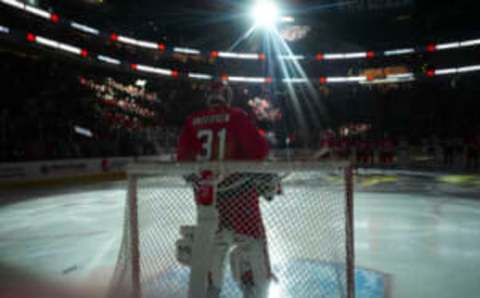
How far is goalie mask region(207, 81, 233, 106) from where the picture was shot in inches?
68.3

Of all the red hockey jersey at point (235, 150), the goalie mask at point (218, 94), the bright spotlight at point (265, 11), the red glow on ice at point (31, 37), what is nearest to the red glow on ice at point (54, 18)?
the red glow on ice at point (31, 37)

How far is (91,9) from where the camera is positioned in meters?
15.7

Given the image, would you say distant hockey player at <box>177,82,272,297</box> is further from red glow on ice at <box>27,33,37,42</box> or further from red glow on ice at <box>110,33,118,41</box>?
red glow on ice at <box>110,33,118,41</box>

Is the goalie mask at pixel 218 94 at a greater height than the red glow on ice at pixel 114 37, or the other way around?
the red glow on ice at pixel 114 37

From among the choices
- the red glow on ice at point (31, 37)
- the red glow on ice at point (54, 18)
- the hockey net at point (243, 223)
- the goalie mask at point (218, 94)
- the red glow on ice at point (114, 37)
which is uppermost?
the red glow on ice at point (114, 37)

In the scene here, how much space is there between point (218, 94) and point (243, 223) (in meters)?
0.66

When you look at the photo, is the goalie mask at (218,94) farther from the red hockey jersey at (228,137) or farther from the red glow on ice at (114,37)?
the red glow on ice at (114,37)

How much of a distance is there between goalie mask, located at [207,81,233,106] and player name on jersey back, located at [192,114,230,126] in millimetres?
79

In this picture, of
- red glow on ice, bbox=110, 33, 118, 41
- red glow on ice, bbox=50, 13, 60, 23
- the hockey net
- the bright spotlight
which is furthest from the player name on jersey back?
red glow on ice, bbox=110, 33, 118, 41

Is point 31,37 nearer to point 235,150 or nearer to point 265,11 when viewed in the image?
point 265,11

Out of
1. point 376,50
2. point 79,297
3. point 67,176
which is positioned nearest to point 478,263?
point 79,297

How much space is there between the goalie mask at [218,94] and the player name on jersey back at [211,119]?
8 centimetres

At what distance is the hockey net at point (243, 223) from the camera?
164 centimetres

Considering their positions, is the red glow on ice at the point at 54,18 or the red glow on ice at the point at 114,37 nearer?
the red glow on ice at the point at 54,18
